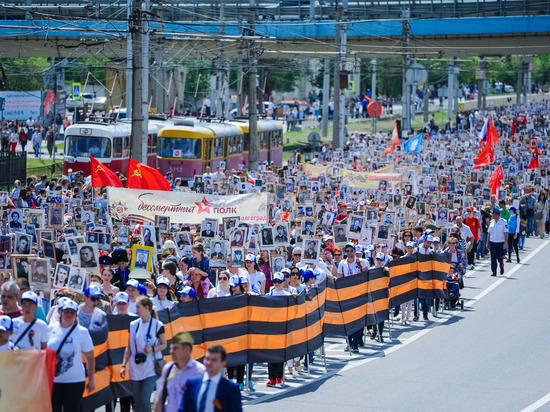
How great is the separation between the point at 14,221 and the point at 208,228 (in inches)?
132

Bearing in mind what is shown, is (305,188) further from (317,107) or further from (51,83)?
(317,107)

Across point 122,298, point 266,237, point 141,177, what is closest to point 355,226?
point 266,237

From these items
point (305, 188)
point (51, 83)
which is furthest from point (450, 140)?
point (51, 83)

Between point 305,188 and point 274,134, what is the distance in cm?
2446

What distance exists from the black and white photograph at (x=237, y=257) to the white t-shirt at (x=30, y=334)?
20.6 feet

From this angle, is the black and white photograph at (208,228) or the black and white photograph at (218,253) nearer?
the black and white photograph at (218,253)

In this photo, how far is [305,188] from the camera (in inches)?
1086

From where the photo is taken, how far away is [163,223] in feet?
66.0

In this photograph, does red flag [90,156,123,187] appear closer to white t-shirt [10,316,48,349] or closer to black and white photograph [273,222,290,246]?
black and white photograph [273,222,290,246]

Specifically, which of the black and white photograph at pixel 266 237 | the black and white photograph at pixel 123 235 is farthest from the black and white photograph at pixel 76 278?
the black and white photograph at pixel 123 235

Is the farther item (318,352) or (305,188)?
(305,188)

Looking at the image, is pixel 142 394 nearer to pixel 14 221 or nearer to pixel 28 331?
pixel 28 331

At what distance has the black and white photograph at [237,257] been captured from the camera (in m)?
15.9

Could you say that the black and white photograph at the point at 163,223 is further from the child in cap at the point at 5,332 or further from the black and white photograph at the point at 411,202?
the child in cap at the point at 5,332
